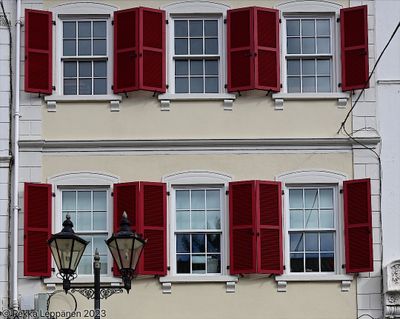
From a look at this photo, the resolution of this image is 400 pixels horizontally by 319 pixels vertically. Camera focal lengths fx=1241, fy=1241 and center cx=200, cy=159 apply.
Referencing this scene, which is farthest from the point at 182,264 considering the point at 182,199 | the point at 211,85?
the point at 211,85

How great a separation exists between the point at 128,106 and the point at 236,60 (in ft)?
6.59

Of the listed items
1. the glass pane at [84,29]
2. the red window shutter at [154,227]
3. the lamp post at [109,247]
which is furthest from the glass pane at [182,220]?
the lamp post at [109,247]

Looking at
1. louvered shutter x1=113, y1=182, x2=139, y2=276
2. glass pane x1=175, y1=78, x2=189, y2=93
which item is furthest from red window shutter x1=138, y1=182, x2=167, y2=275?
glass pane x1=175, y1=78, x2=189, y2=93

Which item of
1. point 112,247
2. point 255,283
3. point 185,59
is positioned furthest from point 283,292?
point 112,247

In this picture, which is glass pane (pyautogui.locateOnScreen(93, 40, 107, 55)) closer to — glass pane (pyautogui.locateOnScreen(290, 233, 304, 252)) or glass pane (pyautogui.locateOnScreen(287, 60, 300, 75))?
glass pane (pyautogui.locateOnScreen(287, 60, 300, 75))

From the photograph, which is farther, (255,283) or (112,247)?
(255,283)

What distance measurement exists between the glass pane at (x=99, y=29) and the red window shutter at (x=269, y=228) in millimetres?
3800

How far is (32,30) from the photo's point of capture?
835 inches

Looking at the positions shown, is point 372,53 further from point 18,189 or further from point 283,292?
point 18,189

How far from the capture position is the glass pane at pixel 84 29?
2152cm

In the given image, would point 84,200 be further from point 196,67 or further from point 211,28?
point 211,28

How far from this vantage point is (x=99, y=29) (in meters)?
21.6

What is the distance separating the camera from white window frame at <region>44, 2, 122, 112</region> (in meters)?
21.2

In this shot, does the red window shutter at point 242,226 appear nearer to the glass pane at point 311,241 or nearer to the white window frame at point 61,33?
the glass pane at point 311,241
